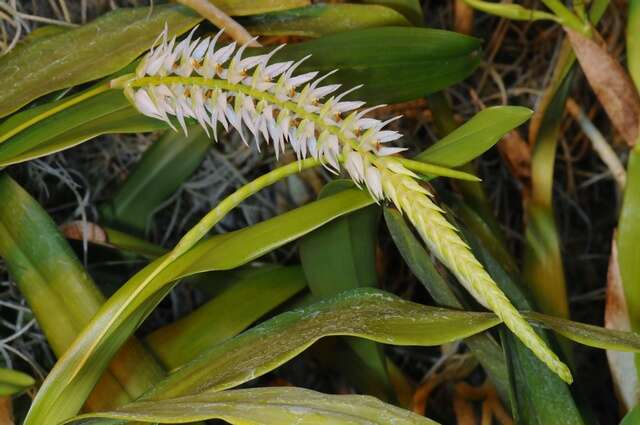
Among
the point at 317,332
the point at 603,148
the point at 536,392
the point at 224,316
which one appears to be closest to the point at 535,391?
the point at 536,392

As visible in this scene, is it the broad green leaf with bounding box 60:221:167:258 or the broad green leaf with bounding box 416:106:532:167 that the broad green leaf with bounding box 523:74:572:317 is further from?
the broad green leaf with bounding box 60:221:167:258

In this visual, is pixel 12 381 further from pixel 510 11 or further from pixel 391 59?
pixel 510 11

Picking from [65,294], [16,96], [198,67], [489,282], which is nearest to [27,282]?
[65,294]

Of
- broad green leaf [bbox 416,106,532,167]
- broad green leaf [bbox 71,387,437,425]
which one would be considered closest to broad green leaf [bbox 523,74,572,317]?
broad green leaf [bbox 416,106,532,167]

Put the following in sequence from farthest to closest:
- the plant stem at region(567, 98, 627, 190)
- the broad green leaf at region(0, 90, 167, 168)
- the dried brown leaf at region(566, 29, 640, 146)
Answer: the plant stem at region(567, 98, 627, 190) → the dried brown leaf at region(566, 29, 640, 146) → the broad green leaf at region(0, 90, 167, 168)

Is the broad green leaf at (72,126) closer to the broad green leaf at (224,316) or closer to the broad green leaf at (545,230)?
the broad green leaf at (224,316)
